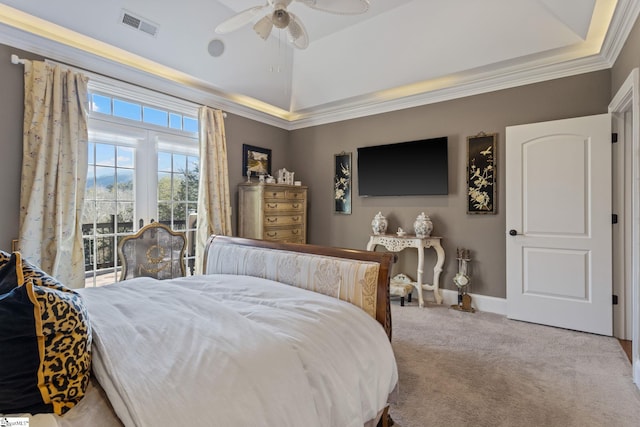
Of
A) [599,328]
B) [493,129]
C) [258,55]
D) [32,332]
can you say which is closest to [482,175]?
[493,129]

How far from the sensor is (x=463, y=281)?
12.2 ft

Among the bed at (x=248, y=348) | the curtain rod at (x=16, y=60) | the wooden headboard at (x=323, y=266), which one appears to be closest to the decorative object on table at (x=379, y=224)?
the wooden headboard at (x=323, y=266)

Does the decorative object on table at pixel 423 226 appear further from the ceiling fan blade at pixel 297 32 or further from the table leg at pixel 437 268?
the ceiling fan blade at pixel 297 32

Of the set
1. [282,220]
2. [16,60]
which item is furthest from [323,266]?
[16,60]

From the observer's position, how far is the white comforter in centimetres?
91

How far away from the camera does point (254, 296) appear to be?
69.8 inches

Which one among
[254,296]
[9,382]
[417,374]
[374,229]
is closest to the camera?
[9,382]

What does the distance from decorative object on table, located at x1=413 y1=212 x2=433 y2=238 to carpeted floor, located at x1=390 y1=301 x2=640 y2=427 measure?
1108mm

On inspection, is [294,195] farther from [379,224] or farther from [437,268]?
[437,268]

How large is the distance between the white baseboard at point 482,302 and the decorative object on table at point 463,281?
111mm

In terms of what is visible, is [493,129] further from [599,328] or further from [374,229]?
[599,328]

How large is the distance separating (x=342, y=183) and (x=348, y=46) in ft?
6.22

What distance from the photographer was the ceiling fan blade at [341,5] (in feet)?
7.11

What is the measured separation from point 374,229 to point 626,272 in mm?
2558
